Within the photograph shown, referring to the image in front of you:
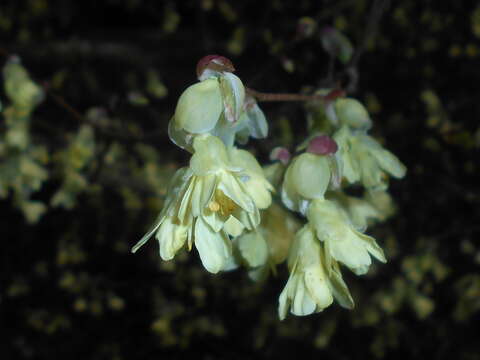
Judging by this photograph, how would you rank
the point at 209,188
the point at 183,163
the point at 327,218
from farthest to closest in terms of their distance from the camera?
1. the point at 183,163
2. the point at 327,218
3. the point at 209,188

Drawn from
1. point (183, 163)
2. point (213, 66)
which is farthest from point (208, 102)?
point (183, 163)

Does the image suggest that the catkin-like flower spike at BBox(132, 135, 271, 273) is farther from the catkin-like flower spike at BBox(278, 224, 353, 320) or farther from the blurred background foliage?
the blurred background foliage

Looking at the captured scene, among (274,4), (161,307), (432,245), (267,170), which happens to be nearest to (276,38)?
(274,4)

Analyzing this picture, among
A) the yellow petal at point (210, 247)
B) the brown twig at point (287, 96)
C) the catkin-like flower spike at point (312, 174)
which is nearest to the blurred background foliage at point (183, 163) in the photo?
the brown twig at point (287, 96)

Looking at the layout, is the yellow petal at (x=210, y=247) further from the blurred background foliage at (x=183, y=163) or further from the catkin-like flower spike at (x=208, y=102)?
the blurred background foliage at (x=183, y=163)

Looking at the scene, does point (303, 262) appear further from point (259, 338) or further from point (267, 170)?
point (259, 338)

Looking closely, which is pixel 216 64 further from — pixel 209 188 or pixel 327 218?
pixel 327 218
